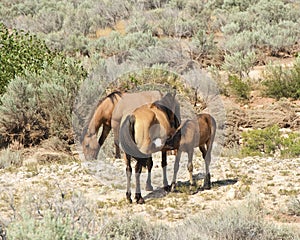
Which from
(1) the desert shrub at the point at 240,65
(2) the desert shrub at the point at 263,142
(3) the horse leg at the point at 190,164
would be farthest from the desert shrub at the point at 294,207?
(1) the desert shrub at the point at 240,65

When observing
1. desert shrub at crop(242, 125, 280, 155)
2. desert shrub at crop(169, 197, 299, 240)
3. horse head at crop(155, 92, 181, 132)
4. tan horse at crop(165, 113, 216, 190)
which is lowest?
desert shrub at crop(242, 125, 280, 155)

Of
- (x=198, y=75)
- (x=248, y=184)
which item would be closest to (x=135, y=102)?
(x=248, y=184)

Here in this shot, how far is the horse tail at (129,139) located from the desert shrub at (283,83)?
10569 millimetres

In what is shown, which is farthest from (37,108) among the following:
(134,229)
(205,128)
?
(134,229)

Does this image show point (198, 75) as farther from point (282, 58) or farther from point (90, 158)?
point (90, 158)

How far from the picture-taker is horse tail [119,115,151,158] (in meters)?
7.82

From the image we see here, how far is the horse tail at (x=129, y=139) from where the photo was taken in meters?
7.82

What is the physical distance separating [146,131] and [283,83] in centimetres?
1109

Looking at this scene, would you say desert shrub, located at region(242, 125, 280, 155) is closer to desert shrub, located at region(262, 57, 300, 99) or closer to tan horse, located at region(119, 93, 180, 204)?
tan horse, located at region(119, 93, 180, 204)

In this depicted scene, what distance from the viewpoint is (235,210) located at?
6.61 m

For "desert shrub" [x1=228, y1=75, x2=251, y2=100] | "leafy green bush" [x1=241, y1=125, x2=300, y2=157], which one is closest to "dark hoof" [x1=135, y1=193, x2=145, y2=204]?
"leafy green bush" [x1=241, y1=125, x2=300, y2=157]

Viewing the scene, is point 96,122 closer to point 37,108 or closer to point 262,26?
point 37,108

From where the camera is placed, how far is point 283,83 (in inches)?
704

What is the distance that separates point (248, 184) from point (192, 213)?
1.69 meters
